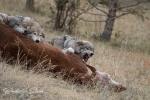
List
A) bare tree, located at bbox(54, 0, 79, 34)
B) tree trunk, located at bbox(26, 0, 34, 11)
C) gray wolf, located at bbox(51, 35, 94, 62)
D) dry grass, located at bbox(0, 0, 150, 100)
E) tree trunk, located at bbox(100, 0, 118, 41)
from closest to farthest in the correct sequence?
dry grass, located at bbox(0, 0, 150, 100) → gray wolf, located at bbox(51, 35, 94, 62) → bare tree, located at bbox(54, 0, 79, 34) → tree trunk, located at bbox(100, 0, 118, 41) → tree trunk, located at bbox(26, 0, 34, 11)

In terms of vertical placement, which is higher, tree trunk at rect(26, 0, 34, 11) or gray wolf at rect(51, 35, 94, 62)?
gray wolf at rect(51, 35, 94, 62)

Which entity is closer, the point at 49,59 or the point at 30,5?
the point at 49,59

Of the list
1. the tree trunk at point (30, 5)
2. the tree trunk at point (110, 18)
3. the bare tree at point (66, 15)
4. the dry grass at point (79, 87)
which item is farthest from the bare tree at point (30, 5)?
→ the dry grass at point (79, 87)

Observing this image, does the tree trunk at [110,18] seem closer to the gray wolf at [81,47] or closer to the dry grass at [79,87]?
the dry grass at [79,87]

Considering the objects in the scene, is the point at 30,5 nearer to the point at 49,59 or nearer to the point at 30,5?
the point at 30,5

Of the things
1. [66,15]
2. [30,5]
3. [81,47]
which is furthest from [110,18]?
[81,47]

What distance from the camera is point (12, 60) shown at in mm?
8156

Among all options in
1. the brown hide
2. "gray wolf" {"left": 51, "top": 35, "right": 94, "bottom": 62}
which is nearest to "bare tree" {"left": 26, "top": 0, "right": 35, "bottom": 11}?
"gray wolf" {"left": 51, "top": 35, "right": 94, "bottom": 62}

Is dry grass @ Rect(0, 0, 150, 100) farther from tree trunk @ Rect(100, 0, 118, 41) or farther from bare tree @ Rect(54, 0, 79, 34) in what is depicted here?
tree trunk @ Rect(100, 0, 118, 41)

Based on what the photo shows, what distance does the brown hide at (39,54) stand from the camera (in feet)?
26.8

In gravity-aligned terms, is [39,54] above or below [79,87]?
above

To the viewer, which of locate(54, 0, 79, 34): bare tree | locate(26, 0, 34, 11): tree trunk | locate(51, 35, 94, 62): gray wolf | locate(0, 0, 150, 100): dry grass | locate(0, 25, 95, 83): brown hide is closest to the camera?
locate(0, 0, 150, 100): dry grass

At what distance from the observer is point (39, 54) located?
27.5ft

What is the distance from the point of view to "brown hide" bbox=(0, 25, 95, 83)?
8.16 m
